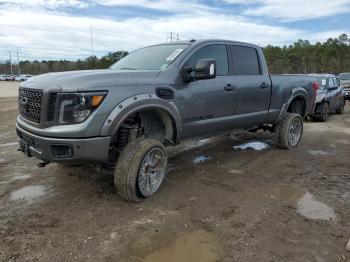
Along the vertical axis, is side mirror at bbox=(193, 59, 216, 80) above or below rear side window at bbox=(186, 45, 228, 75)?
below

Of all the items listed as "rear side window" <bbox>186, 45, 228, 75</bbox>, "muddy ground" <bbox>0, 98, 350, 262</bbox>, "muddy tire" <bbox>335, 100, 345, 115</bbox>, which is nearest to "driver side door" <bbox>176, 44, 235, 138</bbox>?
"rear side window" <bbox>186, 45, 228, 75</bbox>

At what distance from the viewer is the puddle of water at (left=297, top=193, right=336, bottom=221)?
4480mm

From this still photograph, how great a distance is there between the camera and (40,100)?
433cm

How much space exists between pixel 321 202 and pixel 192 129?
196 cm

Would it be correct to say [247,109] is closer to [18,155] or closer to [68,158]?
[68,158]

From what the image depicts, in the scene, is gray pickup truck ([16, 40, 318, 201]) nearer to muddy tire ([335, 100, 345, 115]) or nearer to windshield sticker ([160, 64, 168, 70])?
windshield sticker ([160, 64, 168, 70])

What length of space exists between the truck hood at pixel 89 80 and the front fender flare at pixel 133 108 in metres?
0.21

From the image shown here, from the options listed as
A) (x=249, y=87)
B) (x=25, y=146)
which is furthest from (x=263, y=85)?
(x=25, y=146)

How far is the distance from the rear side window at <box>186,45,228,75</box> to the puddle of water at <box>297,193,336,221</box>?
230cm

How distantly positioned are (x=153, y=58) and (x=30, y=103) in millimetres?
1914

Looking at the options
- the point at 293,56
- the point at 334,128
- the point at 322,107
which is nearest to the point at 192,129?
the point at 334,128

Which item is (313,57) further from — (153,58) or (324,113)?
(153,58)

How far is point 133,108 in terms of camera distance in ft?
14.8

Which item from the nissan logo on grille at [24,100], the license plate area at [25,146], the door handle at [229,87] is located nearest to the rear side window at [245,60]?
the door handle at [229,87]
